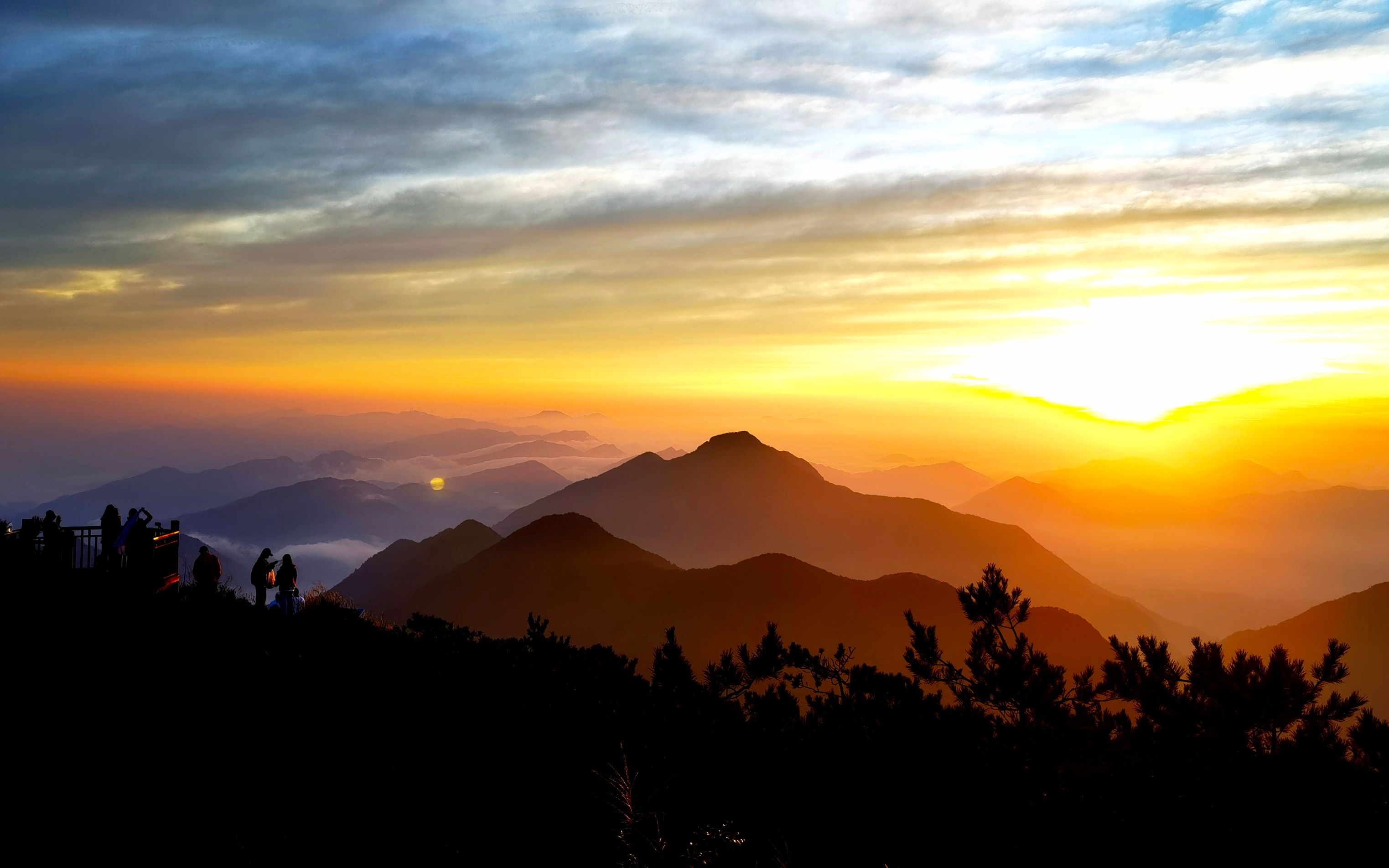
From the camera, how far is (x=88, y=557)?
61.2 ft

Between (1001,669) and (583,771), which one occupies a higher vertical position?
(583,771)

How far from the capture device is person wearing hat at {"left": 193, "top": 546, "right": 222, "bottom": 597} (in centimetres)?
1549

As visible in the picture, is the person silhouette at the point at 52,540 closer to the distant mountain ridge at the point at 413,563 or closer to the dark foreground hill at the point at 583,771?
the dark foreground hill at the point at 583,771

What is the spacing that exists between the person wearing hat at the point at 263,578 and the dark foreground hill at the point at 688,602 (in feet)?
245

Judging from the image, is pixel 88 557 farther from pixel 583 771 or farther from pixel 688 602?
pixel 688 602

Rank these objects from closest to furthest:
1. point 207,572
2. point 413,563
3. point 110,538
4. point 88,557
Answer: point 207,572 < point 110,538 < point 88,557 < point 413,563

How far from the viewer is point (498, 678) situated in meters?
12.0

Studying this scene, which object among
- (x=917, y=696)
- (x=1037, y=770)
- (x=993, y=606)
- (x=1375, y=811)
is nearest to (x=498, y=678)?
(x=917, y=696)

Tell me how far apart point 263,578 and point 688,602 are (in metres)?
95.9

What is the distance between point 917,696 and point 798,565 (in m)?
109

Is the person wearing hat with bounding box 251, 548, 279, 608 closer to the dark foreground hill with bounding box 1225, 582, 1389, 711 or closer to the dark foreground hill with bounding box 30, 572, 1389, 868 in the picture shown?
the dark foreground hill with bounding box 30, 572, 1389, 868

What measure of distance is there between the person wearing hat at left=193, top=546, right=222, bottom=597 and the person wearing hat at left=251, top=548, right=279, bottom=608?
0.87 m

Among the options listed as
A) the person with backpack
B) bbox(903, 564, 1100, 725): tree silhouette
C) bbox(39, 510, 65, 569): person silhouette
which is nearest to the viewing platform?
bbox(39, 510, 65, 569): person silhouette

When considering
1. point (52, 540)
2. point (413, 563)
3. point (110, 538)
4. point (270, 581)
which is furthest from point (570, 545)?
point (270, 581)
